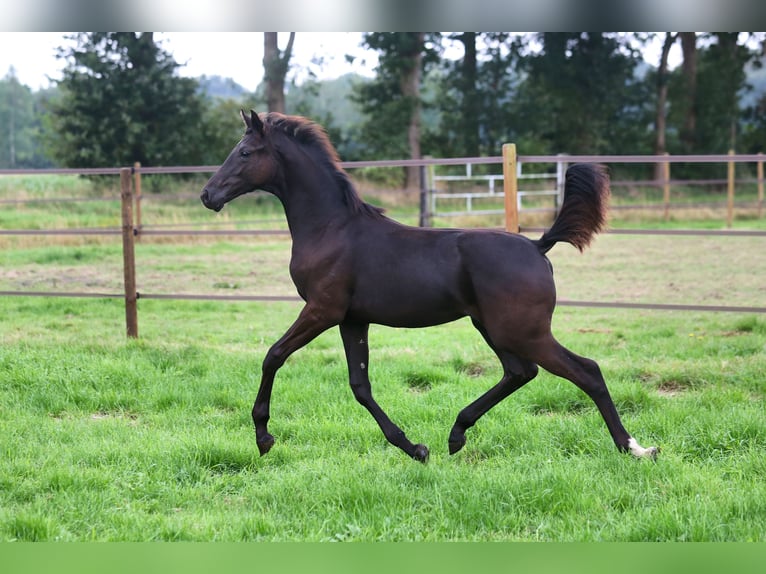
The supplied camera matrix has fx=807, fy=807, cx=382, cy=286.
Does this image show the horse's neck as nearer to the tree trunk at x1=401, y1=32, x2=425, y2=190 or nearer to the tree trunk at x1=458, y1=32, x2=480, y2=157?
the tree trunk at x1=401, y1=32, x2=425, y2=190

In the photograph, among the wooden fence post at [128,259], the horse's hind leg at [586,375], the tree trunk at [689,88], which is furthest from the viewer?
the tree trunk at [689,88]

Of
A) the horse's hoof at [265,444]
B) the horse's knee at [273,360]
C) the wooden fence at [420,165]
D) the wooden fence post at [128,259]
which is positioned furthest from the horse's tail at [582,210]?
the wooden fence post at [128,259]

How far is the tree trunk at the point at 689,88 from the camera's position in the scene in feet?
93.1

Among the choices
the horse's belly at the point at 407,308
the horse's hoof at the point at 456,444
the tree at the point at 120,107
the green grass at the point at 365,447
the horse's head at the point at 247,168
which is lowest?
the green grass at the point at 365,447

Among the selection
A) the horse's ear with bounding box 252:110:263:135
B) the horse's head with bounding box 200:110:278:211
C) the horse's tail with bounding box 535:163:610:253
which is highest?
the horse's ear with bounding box 252:110:263:135

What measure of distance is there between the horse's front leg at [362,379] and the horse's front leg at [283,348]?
149 millimetres

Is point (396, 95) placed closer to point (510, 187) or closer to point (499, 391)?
point (510, 187)

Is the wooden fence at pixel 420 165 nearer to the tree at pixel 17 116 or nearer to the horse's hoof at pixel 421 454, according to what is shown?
the horse's hoof at pixel 421 454

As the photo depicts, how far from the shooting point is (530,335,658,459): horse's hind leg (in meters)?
3.92

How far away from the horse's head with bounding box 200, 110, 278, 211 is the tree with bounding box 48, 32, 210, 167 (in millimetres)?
21263

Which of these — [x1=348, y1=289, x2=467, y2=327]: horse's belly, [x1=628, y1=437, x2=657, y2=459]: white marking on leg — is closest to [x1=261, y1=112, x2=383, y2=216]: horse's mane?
[x1=348, y1=289, x2=467, y2=327]: horse's belly

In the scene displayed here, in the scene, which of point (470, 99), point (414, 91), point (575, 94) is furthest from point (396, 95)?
point (575, 94)

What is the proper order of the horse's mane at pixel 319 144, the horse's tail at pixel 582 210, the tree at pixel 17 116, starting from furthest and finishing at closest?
1. the tree at pixel 17 116
2. the horse's mane at pixel 319 144
3. the horse's tail at pixel 582 210

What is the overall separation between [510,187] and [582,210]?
9.12 ft
